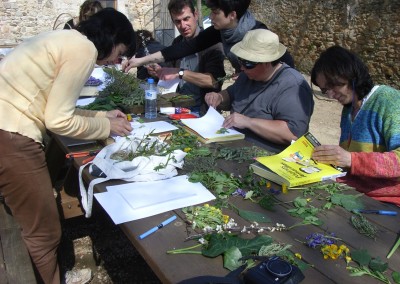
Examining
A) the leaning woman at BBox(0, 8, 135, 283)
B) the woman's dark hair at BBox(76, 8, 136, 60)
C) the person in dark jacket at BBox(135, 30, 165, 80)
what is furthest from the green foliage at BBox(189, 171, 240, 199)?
the person in dark jacket at BBox(135, 30, 165, 80)

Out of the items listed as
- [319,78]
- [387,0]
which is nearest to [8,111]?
[319,78]

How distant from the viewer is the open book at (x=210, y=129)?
8.30 ft

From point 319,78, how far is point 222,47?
1734 millimetres

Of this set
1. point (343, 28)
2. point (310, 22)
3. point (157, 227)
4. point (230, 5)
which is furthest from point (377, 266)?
point (310, 22)

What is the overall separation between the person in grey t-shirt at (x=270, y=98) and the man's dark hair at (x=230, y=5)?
0.54m

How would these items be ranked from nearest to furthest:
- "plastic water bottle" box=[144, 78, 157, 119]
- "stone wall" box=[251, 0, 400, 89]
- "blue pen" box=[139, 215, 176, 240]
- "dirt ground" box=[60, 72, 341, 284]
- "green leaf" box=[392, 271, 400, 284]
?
"green leaf" box=[392, 271, 400, 284], "blue pen" box=[139, 215, 176, 240], "dirt ground" box=[60, 72, 341, 284], "plastic water bottle" box=[144, 78, 157, 119], "stone wall" box=[251, 0, 400, 89]

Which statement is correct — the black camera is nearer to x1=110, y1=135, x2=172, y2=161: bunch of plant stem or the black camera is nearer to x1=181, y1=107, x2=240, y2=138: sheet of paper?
x1=110, y1=135, x2=172, y2=161: bunch of plant stem

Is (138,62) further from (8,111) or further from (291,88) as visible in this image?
(8,111)

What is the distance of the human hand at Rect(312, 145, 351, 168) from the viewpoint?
6.82 ft

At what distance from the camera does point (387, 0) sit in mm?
9070

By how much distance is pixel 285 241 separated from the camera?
1479 mm

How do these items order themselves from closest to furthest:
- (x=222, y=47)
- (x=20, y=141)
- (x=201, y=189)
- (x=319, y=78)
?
(x=201, y=189)
(x=20, y=141)
(x=319, y=78)
(x=222, y=47)

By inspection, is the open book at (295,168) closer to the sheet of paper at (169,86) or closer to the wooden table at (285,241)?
the wooden table at (285,241)

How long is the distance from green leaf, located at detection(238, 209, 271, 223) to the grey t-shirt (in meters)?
1.11
